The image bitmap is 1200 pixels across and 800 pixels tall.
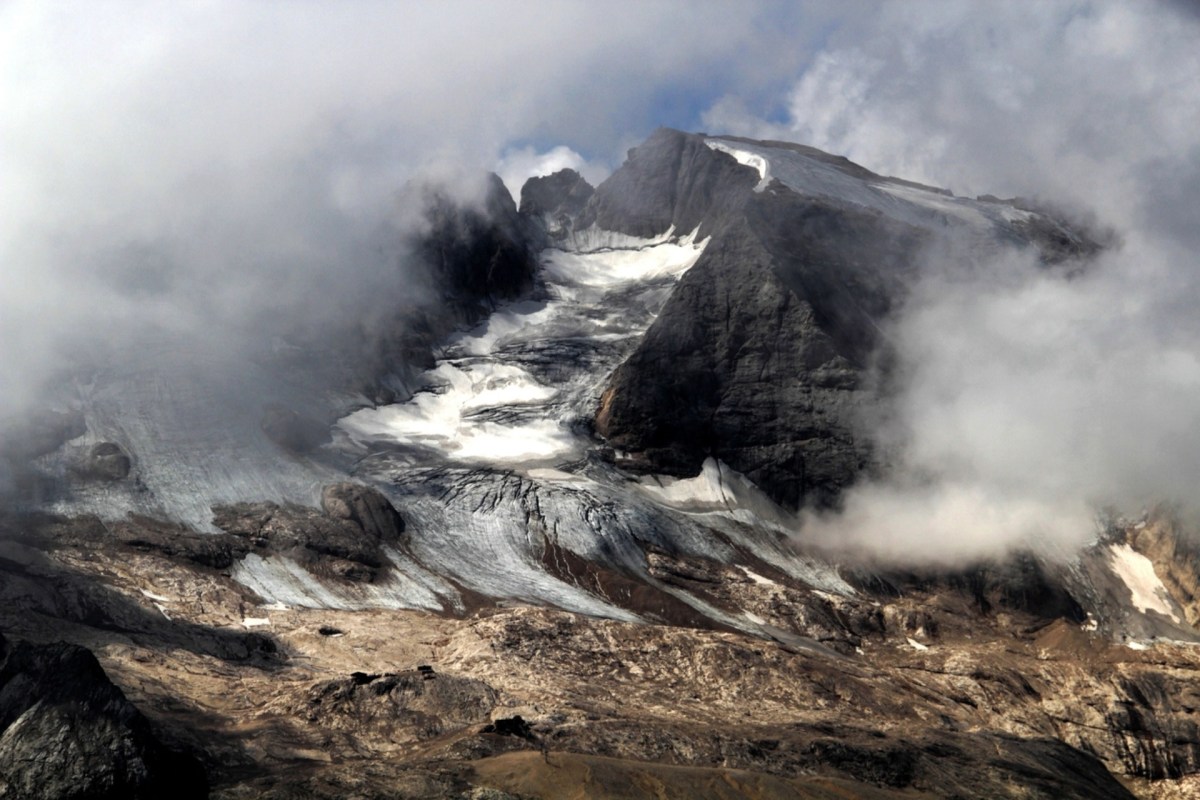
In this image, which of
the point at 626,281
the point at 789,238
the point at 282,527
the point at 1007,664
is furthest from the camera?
the point at 626,281

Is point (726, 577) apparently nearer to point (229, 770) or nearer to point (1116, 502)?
point (1116, 502)

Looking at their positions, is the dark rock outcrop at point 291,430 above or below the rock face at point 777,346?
below

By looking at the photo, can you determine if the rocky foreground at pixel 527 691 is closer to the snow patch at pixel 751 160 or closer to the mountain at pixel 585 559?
the mountain at pixel 585 559

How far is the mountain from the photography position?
47.2 meters

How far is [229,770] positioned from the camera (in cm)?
3919

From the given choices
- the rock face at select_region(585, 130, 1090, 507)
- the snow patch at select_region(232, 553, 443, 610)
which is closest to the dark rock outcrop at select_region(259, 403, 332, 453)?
the snow patch at select_region(232, 553, 443, 610)

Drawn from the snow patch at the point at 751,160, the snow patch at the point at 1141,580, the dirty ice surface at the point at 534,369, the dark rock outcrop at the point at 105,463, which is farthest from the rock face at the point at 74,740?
the snow patch at the point at 751,160

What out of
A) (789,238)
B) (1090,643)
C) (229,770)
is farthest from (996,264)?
(229,770)

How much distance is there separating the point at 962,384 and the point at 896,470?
37.5 ft

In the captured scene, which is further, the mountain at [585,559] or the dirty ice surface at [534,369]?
the dirty ice surface at [534,369]

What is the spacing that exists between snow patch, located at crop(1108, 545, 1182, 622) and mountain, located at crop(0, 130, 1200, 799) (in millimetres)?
406

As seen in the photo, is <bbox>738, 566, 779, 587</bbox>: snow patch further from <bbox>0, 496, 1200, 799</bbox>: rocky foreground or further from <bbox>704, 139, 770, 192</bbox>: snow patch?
<bbox>704, 139, 770, 192</bbox>: snow patch

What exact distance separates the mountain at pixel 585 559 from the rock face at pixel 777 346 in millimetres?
363

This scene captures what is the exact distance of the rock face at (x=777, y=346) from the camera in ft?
353
